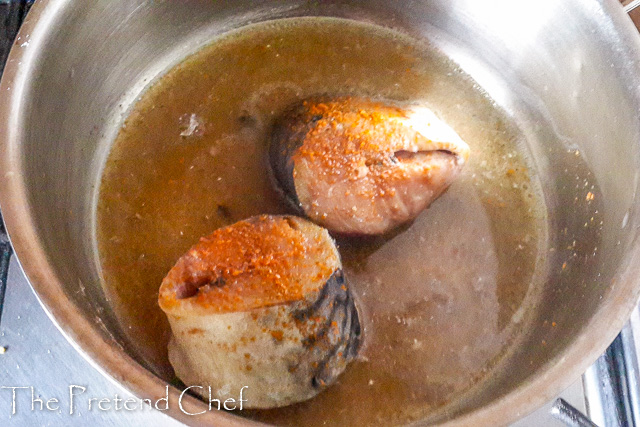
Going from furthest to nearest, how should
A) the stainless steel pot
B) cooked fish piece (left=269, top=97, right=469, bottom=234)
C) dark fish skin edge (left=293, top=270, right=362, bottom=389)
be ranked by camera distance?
cooked fish piece (left=269, top=97, right=469, bottom=234), dark fish skin edge (left=293, top=270, right=362, bottom=389), the stainless steel pot

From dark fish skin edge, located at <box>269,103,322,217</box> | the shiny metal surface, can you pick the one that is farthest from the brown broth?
the shiny metal surface

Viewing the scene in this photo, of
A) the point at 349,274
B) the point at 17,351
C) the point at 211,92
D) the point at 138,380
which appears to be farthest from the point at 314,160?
the point at 17,351

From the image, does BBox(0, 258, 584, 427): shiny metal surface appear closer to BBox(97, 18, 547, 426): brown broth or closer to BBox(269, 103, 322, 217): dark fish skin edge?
BBox(97, 18, 547, 426): brown broth

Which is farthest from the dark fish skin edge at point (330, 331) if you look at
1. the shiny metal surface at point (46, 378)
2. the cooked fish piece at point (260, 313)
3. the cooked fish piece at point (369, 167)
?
the shiny metal surface at point (46, 378)

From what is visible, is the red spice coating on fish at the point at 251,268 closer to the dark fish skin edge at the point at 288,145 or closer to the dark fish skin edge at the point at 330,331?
the dark fish skin edge at the point at 330,331

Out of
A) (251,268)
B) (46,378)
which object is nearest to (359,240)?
(251,268)
